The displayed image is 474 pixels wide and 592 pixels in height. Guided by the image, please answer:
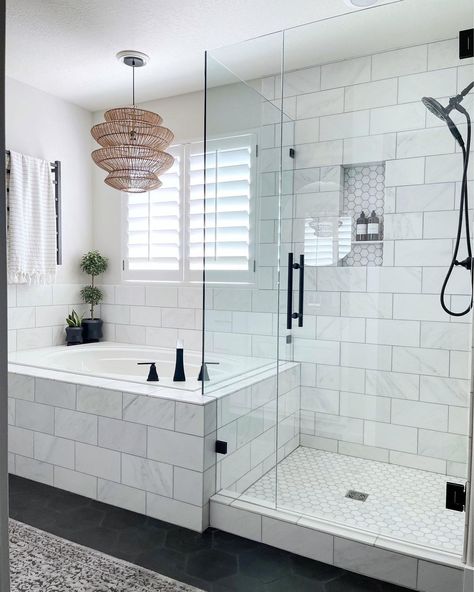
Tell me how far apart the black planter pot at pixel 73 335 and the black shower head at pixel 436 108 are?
3.10 meters

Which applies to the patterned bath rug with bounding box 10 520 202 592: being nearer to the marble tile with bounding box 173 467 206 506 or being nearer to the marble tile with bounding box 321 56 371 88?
the marble tile with bounding box 173 467 206 506

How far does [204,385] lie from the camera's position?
8.17ft

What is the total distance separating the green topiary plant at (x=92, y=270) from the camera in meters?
4.14

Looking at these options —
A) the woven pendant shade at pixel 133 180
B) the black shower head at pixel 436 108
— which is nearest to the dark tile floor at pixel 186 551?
the woven pendant shade at pixel 133 180

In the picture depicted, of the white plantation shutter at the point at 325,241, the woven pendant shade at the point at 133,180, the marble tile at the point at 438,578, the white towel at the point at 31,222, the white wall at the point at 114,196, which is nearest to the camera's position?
the marble tile at the point at 438,578

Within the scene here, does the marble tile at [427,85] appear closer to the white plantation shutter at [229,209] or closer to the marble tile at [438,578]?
the white plantation shutter at [229,209]

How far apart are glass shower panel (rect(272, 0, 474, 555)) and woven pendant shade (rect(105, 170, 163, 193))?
866 mm

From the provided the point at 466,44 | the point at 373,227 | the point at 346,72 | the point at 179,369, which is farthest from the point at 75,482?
the point at 466,44

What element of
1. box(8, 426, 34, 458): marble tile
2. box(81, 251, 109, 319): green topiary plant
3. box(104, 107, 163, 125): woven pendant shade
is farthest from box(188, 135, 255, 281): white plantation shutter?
box(81, 251, 109, 319): green topiary plant

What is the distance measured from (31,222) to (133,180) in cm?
117

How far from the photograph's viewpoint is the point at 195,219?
12.5 ft

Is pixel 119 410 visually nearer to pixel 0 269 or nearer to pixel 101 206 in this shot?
pixel 0 269

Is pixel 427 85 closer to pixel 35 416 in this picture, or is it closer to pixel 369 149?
pixel 369 149

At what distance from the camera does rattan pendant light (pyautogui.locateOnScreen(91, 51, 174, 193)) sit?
282 cm
